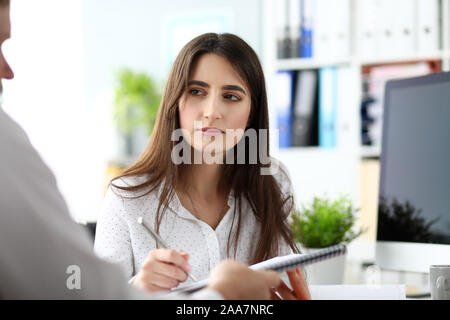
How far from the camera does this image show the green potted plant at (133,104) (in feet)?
11.7

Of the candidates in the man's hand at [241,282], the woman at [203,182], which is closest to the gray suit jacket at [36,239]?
the man's hand at [241,282]

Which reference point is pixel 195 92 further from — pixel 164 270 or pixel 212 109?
pixel 164 270

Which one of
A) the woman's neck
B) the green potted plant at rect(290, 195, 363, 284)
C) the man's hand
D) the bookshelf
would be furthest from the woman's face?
the bookshelf

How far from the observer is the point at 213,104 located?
1.24 metres

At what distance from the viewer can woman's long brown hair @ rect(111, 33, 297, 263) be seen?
4.31 feet

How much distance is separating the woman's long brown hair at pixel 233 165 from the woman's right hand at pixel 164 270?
445 millimetres

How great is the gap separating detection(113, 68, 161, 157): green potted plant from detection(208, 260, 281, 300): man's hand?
2923mm

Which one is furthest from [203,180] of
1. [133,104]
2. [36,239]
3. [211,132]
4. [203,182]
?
[133,104]

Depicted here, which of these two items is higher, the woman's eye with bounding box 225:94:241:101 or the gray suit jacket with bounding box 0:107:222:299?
the woman's eye with bounding box 225:94:241:101

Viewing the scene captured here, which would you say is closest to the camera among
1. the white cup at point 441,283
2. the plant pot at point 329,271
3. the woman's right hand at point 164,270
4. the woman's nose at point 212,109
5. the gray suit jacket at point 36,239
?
the gray suit jacket at point 36,239

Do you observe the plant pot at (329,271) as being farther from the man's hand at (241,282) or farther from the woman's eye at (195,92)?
the man's hand at (241,282)

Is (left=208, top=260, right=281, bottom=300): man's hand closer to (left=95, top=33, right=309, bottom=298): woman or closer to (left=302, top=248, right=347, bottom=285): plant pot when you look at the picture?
(left=95, top=33, right=309, bottom=298): woman

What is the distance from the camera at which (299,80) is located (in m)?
2.82
